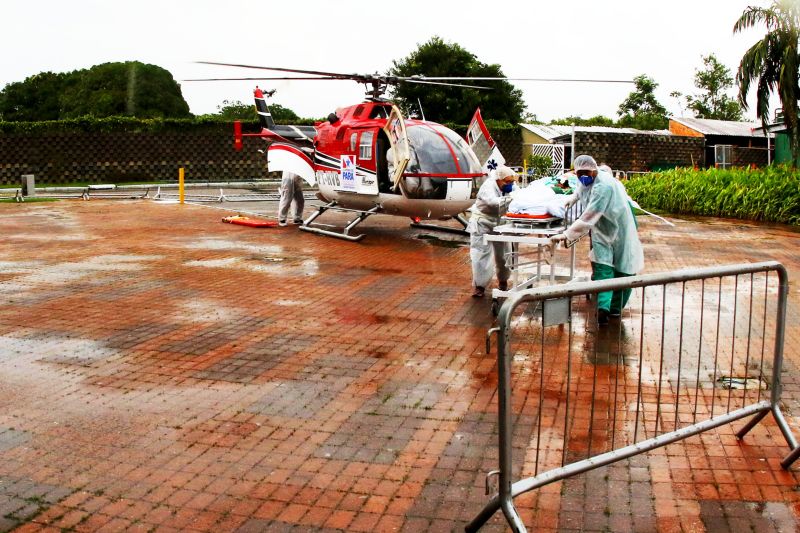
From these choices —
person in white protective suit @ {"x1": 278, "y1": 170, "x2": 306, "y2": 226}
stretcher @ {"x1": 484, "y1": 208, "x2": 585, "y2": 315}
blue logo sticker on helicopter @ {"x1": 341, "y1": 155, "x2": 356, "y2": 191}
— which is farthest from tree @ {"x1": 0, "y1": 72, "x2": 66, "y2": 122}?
stretcher @ {"x1": 484, "y1": 208, "x2": 585, "y2": 315}

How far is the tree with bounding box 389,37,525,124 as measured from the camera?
2240 inches

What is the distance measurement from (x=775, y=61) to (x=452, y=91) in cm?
3383

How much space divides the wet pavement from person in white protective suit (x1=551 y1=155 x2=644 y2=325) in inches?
38.5

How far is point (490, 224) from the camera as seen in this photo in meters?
9.70

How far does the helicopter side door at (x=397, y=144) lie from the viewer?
14123 mm

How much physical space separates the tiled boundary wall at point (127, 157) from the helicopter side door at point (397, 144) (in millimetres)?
23034

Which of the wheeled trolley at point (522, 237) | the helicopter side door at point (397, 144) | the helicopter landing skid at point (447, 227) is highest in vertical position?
the helicopter side door at point (397, 144)

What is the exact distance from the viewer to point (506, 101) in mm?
60406

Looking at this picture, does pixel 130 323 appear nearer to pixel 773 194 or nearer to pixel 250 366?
pixel 250 366

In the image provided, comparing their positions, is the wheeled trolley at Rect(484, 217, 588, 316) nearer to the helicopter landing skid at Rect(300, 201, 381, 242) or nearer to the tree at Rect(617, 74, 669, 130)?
the helicopter landing skid at Rect(300, 201, 381, 242)

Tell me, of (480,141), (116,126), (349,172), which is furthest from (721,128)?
(349,172)

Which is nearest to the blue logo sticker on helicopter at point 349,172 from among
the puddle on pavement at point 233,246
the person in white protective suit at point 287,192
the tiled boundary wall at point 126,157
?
the person in white protective suit at point 287,192

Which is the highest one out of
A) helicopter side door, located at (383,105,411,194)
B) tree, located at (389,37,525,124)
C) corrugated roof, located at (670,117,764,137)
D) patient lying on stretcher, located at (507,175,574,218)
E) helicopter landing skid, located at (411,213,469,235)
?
tree, located at (389,37,525,124)

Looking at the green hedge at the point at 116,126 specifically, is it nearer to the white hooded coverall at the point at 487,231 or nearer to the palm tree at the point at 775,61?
the palm tree at the point at 775,61
